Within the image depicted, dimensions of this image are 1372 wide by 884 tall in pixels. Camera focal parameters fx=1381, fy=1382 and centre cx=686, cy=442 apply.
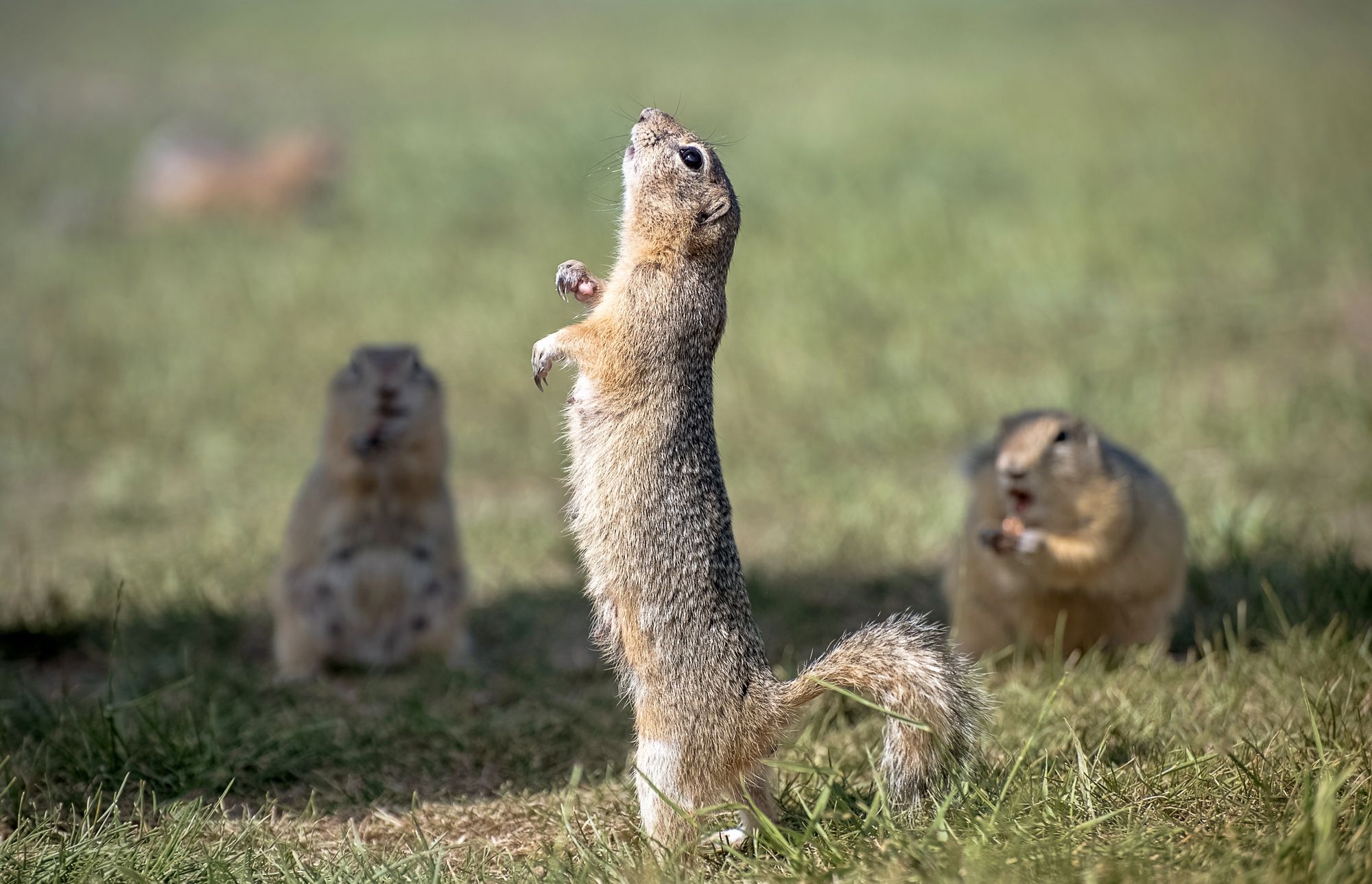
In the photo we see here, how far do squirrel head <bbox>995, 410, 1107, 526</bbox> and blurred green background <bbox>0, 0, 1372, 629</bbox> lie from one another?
0.77 m

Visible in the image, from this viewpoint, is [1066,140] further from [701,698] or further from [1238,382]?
[701,698]

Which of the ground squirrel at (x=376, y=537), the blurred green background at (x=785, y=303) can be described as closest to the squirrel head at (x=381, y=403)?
the ground squirrel at (x=376, y=537)

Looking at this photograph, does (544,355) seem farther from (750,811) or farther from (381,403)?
(381,403)

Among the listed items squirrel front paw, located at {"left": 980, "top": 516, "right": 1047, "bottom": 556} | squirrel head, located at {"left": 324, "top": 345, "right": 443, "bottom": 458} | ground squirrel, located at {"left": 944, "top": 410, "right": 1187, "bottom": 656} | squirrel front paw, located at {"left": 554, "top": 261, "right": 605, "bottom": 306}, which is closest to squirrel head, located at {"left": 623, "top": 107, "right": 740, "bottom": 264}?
squirrel front paw, located at {"left": 554, "top": 261, "right": 605, "bottom": 306}

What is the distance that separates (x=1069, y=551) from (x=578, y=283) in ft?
7.36

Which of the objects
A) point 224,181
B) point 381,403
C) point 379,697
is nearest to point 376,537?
point 381,403

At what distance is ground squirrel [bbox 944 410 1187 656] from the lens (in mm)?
4871

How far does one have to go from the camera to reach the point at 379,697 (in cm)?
504

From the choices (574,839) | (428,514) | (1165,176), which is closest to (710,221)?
(574,839)

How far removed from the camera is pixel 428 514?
5.72m

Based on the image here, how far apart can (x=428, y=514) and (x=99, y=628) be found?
1.38 metres

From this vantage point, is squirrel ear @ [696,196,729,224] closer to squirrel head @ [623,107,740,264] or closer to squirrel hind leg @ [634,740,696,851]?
squirrel head @ [623,107,740,264]

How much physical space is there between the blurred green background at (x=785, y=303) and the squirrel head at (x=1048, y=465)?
30.2 inches

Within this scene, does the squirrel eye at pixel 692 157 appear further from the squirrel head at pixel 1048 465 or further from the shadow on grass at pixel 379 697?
the squirrel head at pixel 1048 465
